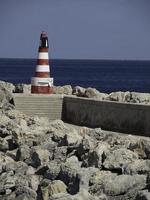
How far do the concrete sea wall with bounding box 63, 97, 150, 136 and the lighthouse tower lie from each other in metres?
0.88

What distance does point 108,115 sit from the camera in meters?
12.2

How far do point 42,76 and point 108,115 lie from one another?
2486 mm

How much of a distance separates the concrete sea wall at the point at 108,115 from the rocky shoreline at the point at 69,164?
53cm

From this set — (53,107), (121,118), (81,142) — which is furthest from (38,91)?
(81,142)

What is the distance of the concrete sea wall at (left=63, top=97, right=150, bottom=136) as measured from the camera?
11.4 m

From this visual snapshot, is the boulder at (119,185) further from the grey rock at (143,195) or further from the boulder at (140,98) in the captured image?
the boulder at (140,98)

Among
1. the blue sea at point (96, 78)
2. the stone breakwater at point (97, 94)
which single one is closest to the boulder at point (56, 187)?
the stone breakwater at point (97, 94)

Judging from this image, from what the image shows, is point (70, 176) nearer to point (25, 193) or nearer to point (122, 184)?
point (25, 193)

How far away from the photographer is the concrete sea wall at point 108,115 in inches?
448

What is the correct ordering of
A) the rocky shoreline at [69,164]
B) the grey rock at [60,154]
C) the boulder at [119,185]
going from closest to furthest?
the boulder at [119,185] → the rocky shoreline at [69,164] → the grey rock at [60,154]

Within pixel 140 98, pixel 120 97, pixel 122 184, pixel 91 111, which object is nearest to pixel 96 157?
pixel 122 184

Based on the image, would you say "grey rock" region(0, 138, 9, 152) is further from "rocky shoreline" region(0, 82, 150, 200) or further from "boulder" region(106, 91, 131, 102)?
"boulder" region(106, 91, 131, 102)

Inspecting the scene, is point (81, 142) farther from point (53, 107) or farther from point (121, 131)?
point (53, 107)

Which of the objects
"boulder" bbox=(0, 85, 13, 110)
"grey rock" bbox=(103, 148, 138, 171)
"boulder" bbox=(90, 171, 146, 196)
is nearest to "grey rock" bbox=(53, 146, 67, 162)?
"grey rock" bbox=(103, 148, 138, 171)
